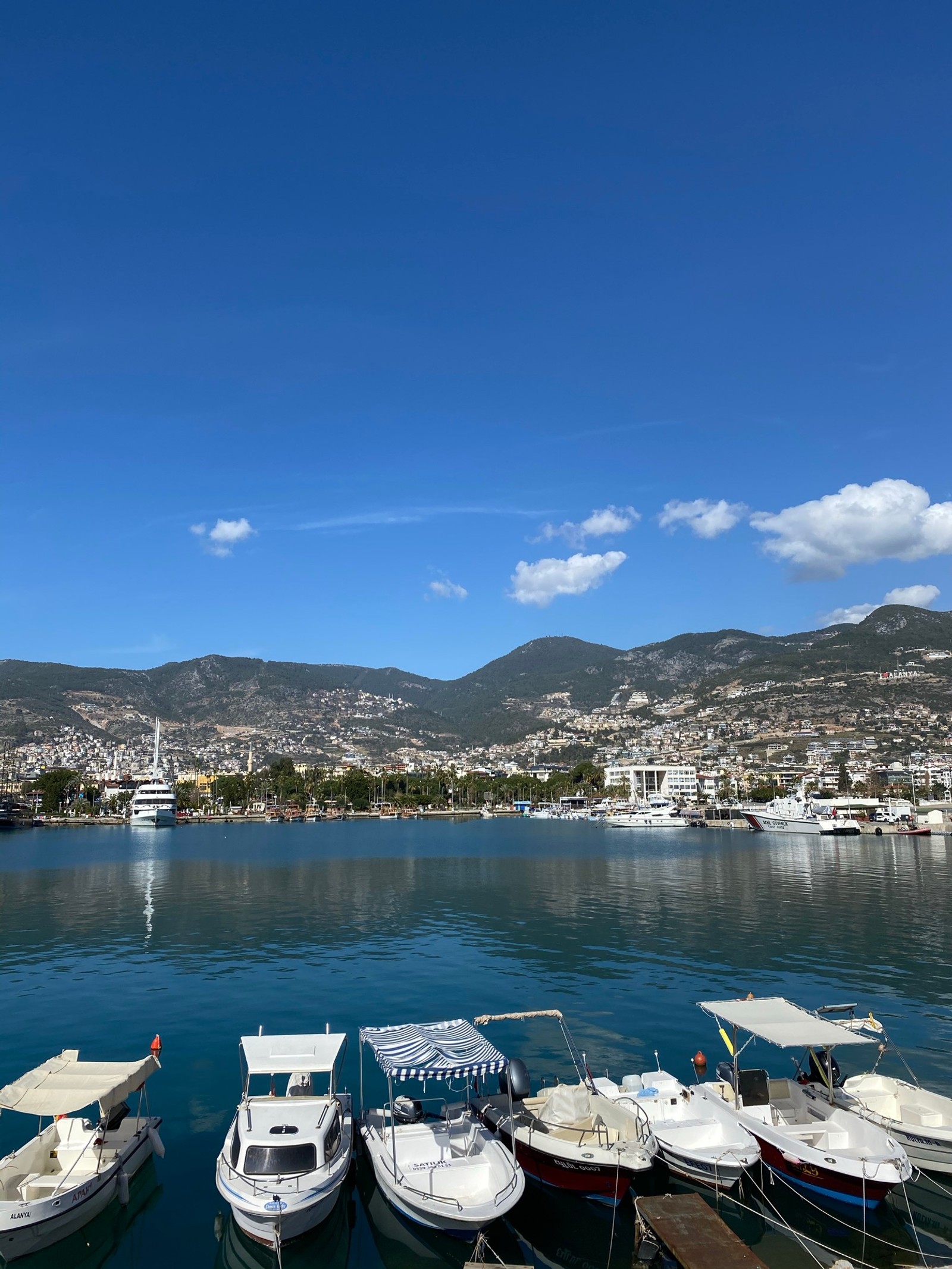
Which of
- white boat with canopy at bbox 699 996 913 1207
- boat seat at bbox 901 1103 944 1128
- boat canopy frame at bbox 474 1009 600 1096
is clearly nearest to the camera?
white boat with canopy at bbox 699 996 913 1207

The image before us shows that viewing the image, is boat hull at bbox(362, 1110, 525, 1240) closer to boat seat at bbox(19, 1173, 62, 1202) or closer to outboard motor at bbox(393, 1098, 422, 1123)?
outboard motor at bbox(393, 1098, 422, 1123)

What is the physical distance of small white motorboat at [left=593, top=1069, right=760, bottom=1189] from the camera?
643 inches

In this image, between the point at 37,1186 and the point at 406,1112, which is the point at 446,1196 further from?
the point at 37,1186

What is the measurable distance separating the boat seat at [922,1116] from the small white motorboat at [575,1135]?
242 inches

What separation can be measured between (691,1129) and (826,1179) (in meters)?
2.78

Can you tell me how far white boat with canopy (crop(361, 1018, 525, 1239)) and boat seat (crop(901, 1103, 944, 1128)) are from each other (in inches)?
367

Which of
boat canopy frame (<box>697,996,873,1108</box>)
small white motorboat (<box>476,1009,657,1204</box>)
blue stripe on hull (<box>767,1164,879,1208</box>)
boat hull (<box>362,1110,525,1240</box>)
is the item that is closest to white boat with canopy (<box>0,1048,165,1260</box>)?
boat hull (<box>362,1110,525,1240</box>)

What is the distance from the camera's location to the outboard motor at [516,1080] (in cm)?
1784

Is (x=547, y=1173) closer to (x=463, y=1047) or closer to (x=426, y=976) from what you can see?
(x=463, y=1047)

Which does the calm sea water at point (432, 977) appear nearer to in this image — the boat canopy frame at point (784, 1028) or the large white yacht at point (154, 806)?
the boat canopy frame at point (784, 1028)

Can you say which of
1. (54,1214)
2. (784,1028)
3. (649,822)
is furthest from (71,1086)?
(649,822)

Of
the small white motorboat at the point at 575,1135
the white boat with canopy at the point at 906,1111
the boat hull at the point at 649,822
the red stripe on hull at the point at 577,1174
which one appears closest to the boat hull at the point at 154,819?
the boat hull at the point at 649,822

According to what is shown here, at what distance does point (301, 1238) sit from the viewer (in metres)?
15.2

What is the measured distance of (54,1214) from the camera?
46.8 feet
